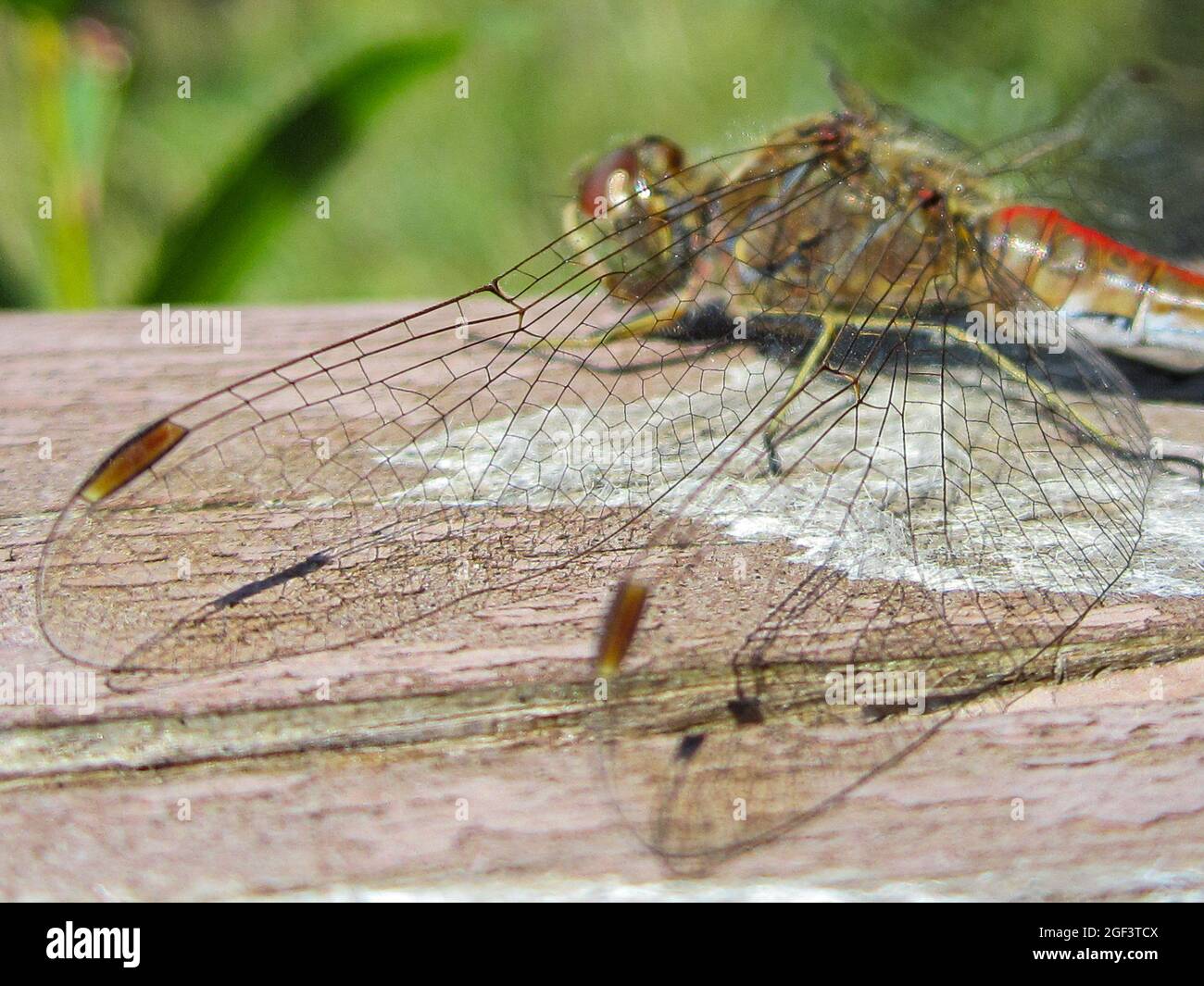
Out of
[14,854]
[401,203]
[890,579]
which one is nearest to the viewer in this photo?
[14,854]

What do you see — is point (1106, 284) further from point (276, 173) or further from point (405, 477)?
point (276, 173)

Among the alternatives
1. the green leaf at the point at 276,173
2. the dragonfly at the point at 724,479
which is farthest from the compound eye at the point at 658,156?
the green leaf at the point at 276,173

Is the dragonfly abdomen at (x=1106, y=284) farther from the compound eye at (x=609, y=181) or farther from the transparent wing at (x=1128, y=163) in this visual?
the compound eye at (x=609, y=181)

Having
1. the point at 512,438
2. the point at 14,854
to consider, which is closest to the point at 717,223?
the point at 512,438

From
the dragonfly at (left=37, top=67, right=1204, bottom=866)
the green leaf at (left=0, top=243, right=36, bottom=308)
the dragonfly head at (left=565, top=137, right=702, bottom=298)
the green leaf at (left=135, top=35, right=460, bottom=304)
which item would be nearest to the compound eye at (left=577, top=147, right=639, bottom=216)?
the dragonfly head at (left=565, top=137, right=702, bottom=298)

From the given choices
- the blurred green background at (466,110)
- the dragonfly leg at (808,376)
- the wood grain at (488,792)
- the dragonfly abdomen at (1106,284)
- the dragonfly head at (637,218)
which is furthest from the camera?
the blurred green background at (466,110)
